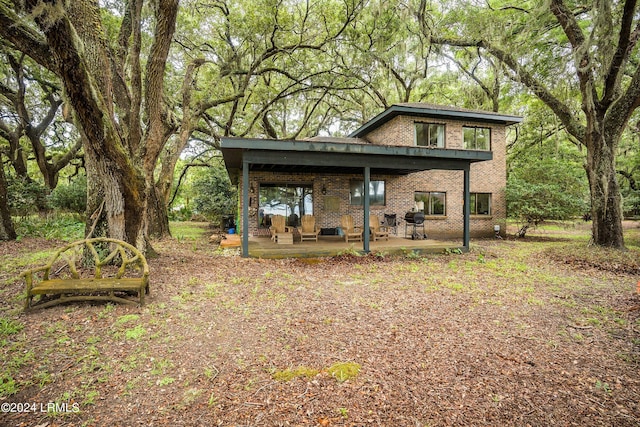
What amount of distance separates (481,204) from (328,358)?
1355cm

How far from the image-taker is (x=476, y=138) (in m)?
13.9

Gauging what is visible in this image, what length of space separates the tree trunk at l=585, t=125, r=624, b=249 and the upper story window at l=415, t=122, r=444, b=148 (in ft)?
16.6

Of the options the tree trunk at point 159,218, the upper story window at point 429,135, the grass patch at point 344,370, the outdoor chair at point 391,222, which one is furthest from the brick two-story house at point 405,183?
the grass patch at point 344,370

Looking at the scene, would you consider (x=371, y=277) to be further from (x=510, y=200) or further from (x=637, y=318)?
(x=510, y=200)

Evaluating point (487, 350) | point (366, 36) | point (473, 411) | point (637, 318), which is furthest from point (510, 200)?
point (473, 411)

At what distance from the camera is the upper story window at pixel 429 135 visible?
1307 cm

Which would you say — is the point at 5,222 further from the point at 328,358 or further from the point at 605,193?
the point at 605,193

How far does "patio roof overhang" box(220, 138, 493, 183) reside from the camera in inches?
312

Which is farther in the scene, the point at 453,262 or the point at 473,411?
the point at 453,262

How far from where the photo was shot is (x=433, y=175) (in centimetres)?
1345

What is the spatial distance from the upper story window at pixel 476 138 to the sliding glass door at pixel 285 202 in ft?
24.8

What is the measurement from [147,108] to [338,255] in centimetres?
602

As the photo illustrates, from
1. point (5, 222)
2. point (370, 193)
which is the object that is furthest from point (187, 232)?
point (370, 193)

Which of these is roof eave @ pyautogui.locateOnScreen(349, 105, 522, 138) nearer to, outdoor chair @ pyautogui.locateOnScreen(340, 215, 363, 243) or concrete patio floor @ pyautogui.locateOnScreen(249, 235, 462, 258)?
outdoor chair @ pyautogui.locateOnScreen(340, 215, 363, 243)
